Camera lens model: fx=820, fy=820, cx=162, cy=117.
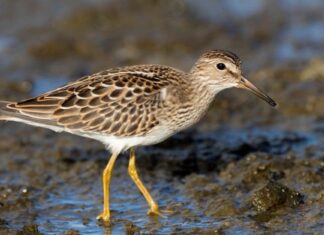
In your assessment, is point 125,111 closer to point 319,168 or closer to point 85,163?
point 85,163

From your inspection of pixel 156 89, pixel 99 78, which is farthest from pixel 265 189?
pixel 99 78

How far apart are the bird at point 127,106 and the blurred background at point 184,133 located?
0.78 metres

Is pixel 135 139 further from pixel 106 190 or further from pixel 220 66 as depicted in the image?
pixel 220 66

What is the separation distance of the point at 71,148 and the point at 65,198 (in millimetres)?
1739

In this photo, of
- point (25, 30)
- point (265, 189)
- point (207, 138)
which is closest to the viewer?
point (265, 189)

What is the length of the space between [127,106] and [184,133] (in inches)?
119

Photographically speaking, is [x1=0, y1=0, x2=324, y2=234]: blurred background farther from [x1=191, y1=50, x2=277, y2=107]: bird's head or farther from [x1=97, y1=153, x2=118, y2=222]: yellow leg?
[x1=191, y1=50, x2=277, y2=107]: bird's head

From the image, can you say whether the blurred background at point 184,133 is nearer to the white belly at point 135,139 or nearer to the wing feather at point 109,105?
the white belly at point 135,139

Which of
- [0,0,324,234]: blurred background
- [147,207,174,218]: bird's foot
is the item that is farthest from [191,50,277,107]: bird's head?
[147,207,174,218]: bird's foot

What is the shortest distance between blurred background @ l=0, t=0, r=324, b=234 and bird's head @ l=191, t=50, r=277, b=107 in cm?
136

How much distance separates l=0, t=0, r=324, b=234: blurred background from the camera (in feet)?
33.7

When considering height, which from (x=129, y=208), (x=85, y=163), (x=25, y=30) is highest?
(x=25, y=30)

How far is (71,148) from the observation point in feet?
41.6

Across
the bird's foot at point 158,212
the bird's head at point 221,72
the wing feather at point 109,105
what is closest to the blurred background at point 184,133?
the bird's foot at point 158,212
